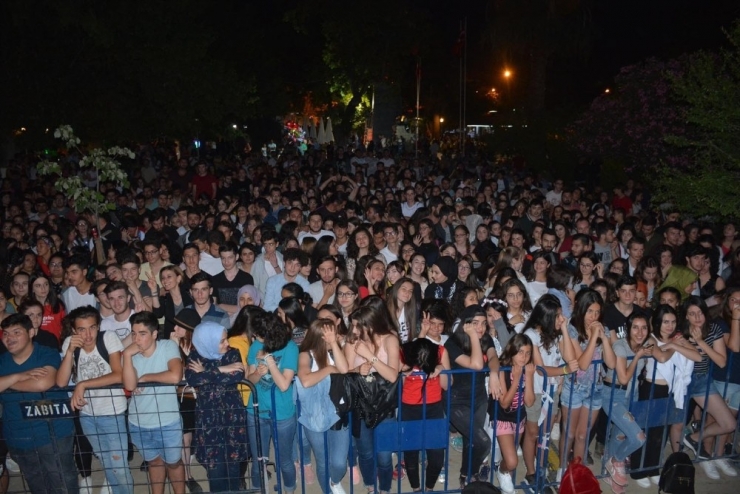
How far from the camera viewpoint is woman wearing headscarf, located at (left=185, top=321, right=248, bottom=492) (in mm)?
5086

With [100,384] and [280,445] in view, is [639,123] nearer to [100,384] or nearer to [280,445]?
[280,445]

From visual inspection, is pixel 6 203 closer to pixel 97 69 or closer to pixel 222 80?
pixel 97 69

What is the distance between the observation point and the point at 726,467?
19.7 feet

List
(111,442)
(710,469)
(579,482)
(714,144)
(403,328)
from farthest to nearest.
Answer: (714,144) → (403,328) → (710,469) → (111,442) → (579,482)

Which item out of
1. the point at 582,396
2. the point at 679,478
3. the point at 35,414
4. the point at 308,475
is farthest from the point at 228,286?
the point at 679,478

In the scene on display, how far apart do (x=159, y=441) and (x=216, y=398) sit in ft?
2.02

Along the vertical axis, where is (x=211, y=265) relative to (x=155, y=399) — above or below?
above

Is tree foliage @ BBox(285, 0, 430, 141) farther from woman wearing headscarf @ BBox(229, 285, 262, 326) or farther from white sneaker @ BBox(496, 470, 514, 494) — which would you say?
white sneaker @ BBox(496, 470, 514, 494)

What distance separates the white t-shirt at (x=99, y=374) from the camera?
513 cm

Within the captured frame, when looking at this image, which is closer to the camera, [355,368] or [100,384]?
[100,384]

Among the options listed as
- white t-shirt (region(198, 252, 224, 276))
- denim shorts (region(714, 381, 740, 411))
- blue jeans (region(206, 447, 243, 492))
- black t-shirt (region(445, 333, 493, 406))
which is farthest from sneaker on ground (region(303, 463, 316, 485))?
denim shorts (region(714, 381, 740, 411))

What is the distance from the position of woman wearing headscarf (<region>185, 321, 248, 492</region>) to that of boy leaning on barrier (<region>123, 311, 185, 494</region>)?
7.2 inches

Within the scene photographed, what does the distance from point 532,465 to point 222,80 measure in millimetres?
16156

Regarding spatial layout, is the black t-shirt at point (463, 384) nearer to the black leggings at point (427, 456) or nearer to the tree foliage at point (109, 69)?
the black leggings at point (427, 456)
